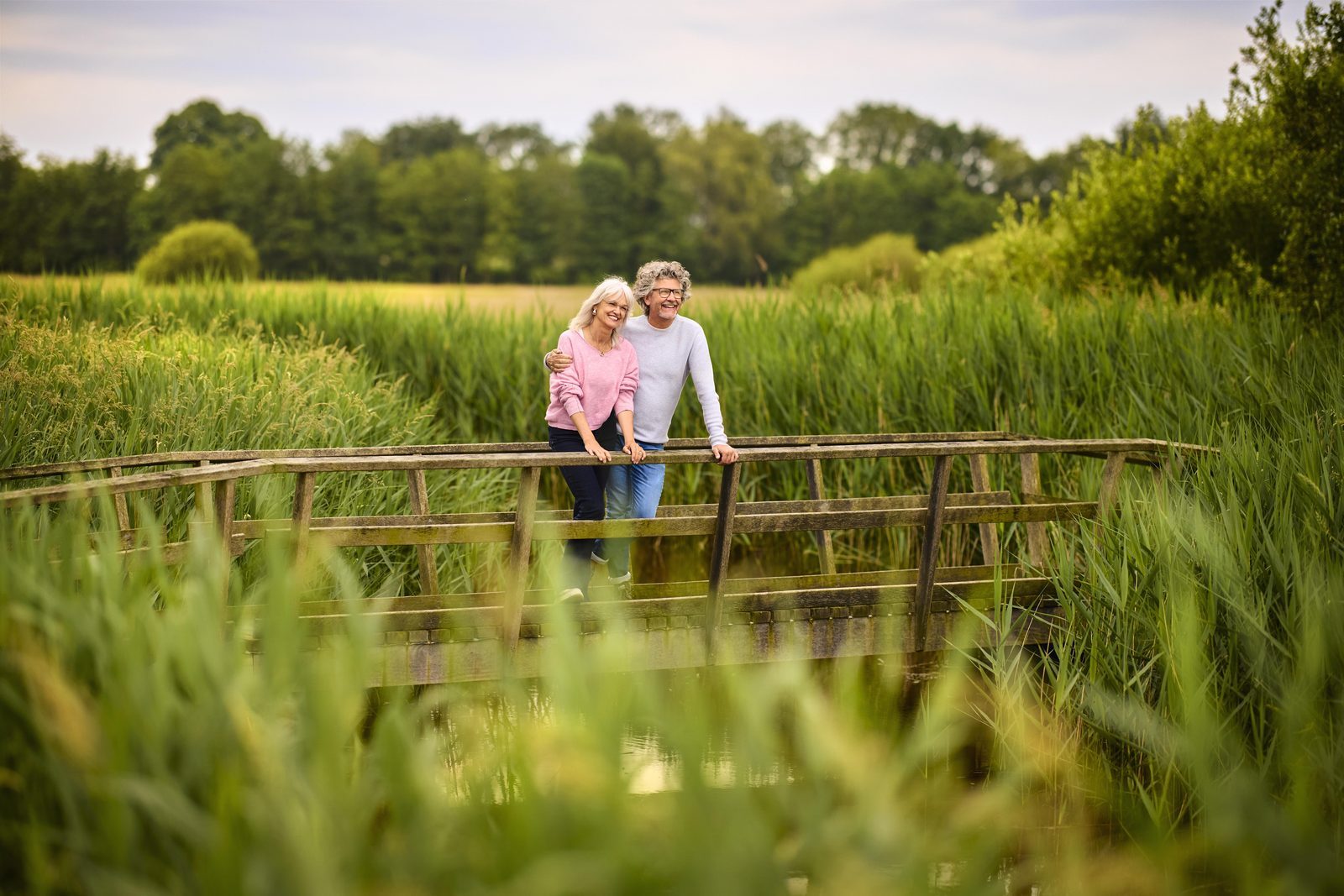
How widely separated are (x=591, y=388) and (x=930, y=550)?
1858mm

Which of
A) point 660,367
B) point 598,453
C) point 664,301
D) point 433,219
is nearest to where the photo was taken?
point 598,453

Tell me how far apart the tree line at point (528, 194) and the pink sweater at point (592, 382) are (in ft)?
105

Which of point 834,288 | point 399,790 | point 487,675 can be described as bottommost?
point 487,675

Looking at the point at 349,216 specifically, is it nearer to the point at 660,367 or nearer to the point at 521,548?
the point at 660,367

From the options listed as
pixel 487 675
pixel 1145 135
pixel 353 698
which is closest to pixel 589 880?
pixel 353 698

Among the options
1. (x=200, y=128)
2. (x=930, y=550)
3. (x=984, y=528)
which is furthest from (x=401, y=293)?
(x=200, y=128)

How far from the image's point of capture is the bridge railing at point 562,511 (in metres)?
4.48

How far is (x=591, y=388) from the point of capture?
5391 mm

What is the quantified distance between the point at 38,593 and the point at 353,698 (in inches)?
33.1

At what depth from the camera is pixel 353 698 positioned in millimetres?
2146

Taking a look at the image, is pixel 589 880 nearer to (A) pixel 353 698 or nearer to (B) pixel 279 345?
(A) pixel 353 698

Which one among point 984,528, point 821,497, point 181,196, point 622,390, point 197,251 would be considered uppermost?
point 181,196

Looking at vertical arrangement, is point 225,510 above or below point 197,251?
below

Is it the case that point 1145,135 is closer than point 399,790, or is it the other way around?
point 399,790
